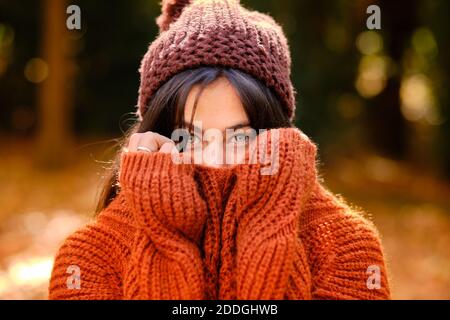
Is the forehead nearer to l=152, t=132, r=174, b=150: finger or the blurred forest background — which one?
l=152, t=132, r=174, b=150: finger

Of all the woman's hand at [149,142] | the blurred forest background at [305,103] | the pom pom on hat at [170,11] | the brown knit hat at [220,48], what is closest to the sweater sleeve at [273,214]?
the woman's hand at [149,142]

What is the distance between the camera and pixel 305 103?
8633 mm

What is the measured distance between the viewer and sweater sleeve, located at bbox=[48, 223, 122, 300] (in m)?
2.14

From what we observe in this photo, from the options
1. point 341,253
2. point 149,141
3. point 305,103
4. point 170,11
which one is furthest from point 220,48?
point 305,103

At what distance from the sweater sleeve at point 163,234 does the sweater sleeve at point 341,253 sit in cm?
45

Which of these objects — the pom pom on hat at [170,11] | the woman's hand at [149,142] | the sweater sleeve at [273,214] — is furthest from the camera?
the pom pom on hat at [170,11]

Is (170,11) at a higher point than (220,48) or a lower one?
higher

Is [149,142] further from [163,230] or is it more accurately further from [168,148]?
[163,230]

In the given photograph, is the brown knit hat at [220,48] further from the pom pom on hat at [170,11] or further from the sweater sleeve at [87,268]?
the sweater sleeve at [87,268]

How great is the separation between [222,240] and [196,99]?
59cm

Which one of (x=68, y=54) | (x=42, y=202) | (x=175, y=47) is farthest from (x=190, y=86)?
(x=68, y=54)

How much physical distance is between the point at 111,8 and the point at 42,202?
3651 millimetres

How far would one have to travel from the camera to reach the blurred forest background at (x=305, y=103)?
7.95 meters
